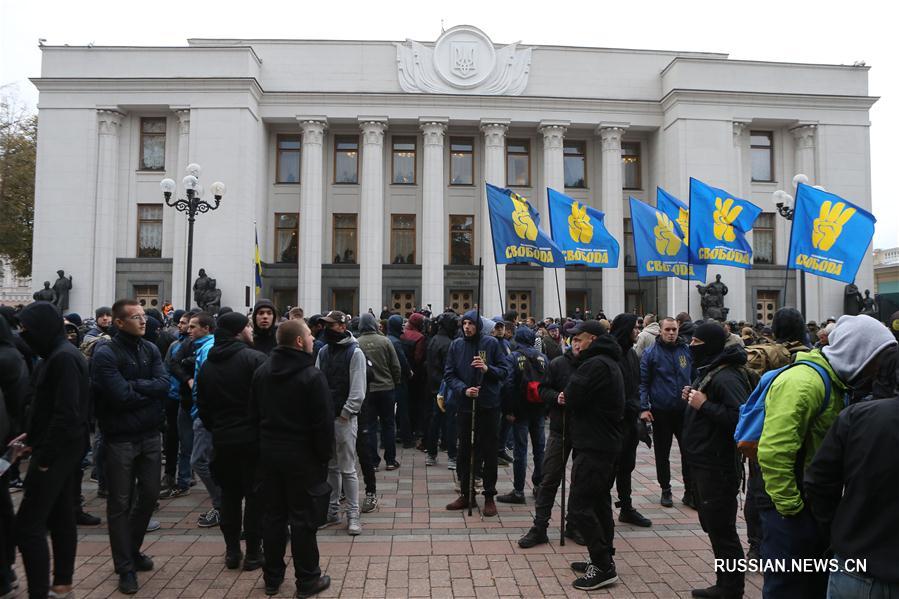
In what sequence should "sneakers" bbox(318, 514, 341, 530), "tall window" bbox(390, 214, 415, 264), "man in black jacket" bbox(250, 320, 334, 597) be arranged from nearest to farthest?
1. "man in black jacket" bbox(250, 320, 334, 597)
2. "sneakers" bbox(318, 514, 341, 530)
3. "tall window" bbox(390, 214, 415, 264)

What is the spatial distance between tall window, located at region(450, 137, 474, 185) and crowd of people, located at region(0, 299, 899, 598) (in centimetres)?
2417

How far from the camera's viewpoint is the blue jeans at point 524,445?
7012 millimetres

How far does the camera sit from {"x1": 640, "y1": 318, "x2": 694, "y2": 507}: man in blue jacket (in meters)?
6.91

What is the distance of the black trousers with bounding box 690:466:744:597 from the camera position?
14.4 feet

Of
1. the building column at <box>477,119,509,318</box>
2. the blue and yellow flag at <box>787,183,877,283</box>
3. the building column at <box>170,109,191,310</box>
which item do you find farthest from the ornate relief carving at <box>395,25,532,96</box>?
the blue and yellow flag at <box>787,183,877,283</box>

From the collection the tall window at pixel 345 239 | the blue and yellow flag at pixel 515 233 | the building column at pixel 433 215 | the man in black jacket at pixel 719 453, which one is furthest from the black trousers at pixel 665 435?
the tall window at pixel 345 239

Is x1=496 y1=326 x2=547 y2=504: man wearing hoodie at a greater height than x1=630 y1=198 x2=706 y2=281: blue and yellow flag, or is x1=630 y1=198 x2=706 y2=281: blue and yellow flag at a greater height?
x1=630 y1=198 x2=706 y2=281: blue and yellow flag

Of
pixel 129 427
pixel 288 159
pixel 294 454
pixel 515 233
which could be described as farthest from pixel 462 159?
pixel 294 454

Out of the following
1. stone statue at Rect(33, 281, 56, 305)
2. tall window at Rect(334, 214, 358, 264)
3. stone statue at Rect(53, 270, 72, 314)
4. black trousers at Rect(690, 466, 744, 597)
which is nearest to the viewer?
black trousers at Rect(690, 466, 744, 597)

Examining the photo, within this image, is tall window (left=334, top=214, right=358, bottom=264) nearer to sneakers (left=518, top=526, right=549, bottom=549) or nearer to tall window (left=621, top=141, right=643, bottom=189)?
tall window (left=621, top=141, right=643, bottom=189)

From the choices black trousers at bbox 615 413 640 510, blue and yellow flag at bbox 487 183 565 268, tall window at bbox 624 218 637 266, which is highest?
tall window at bbox 624 218 637 266

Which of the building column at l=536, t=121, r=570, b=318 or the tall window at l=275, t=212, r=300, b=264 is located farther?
the tall window at l=275, t=212, r=300, b=264

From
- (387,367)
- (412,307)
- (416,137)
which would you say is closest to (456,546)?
(387,367)

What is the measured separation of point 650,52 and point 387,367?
2853cm
